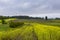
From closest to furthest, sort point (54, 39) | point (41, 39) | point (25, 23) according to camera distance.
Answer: point (54, 39) < point (41, 39) < point (25, 23)

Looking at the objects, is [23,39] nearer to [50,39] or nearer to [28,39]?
[28,39]

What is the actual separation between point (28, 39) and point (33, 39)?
1048 mm

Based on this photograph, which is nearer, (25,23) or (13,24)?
(13,24)

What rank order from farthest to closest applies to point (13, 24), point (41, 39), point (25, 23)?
point (25, 23) < point (13, 24) < point (41, 39)

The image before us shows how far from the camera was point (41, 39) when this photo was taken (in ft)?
115

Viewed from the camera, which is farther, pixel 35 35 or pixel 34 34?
pixel 34 34

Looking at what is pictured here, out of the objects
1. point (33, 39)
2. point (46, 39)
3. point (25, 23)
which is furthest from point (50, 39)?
point (25, 23)

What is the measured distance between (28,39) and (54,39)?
14.5ft

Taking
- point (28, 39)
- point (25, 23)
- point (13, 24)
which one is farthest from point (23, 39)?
point (25, 23)

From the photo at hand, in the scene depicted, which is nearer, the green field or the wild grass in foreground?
the wild grass in foreground

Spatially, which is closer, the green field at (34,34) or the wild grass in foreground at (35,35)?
the wild grass in foreground at (35,35)

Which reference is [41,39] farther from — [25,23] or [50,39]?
[25,23]

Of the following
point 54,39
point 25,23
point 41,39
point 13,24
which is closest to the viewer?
point 54,39

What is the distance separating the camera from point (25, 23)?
72.6 metres
